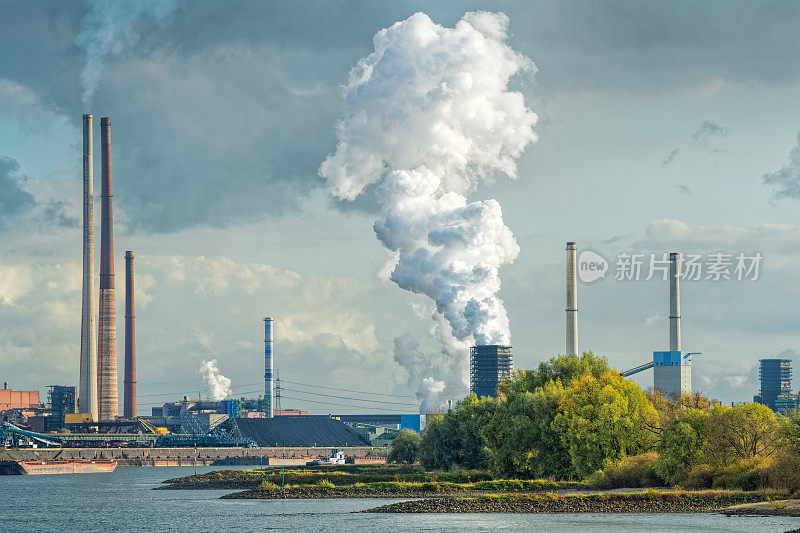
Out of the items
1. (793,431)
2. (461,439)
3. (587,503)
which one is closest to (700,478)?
(587,503)

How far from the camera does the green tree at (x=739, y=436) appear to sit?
108875 millimetres

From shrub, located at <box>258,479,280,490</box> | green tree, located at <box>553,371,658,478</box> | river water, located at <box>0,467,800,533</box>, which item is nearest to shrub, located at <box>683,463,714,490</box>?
green tree, located at <box>553,371,658,478</box>

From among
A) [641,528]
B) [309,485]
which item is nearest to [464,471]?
[309,485]

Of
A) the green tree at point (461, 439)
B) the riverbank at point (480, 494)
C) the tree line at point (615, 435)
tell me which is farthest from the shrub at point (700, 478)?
the green tree at point (461, 439)

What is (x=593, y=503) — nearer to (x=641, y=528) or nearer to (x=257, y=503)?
(x=641, y=528)

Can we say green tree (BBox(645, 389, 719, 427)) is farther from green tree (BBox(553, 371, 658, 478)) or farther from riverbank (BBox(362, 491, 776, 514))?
riverbank (BBox(362, 491, 776, 514))

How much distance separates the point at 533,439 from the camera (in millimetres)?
128625

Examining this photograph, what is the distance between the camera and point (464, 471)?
15475 centimetres

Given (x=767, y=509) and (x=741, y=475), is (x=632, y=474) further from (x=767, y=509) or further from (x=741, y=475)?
(x=767, y=509)

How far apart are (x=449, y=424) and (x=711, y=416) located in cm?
5641

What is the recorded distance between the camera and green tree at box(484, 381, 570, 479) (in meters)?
127

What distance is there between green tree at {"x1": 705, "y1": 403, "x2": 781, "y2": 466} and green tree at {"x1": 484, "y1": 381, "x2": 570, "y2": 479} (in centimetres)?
1929

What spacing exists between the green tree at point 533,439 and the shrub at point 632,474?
917 centimetres

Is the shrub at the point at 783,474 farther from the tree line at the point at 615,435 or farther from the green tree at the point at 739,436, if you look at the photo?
the green tree at the point at 739,436
